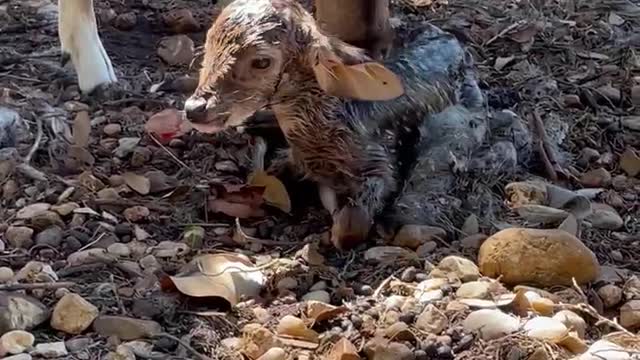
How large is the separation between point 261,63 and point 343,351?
586 millimetres

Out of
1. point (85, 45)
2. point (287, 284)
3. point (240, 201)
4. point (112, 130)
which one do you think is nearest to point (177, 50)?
point (85, 45)

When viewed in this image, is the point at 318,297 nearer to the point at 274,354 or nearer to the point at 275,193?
the point at 274,354

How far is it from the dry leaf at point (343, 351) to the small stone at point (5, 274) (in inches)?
24.5

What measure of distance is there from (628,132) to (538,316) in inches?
41.2

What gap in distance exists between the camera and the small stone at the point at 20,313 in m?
2.00

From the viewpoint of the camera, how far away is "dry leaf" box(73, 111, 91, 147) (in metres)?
2.76

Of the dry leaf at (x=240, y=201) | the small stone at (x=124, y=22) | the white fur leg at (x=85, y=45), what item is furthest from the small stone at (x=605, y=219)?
the small stone at (x=124, y=22)

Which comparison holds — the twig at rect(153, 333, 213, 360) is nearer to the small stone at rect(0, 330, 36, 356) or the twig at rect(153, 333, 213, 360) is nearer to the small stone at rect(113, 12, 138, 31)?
the small stone at rect(0, 330, 36, 356)

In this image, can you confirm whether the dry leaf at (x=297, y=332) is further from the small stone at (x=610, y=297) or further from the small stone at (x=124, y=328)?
the small stone at (x=610, y=297)

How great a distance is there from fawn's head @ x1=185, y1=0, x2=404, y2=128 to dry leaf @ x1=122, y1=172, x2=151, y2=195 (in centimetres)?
37

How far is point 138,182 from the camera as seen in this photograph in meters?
2.57

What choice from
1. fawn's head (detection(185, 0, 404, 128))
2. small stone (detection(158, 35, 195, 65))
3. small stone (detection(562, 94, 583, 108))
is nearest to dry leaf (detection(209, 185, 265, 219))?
fawn's head (detection(185, 0, 404, 128))

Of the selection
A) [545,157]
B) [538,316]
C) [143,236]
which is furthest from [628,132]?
[143,236]

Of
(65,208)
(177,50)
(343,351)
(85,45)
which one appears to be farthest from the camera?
(177,50)
